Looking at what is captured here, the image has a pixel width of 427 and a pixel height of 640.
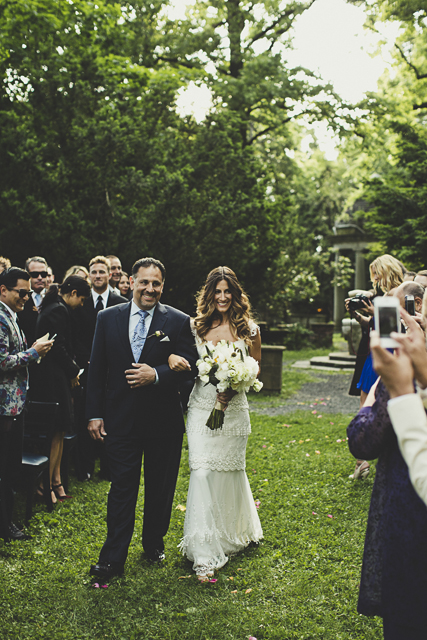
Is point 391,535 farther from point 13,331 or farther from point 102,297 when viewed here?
point 102,297

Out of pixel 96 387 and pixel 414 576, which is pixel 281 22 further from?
pixel 414 576

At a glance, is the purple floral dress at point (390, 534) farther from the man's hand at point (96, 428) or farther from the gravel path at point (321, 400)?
the gravel path at point (321, 400)

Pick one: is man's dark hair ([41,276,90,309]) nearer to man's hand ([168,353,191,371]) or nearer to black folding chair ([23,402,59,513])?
black folding chair ([23,402,59,513])

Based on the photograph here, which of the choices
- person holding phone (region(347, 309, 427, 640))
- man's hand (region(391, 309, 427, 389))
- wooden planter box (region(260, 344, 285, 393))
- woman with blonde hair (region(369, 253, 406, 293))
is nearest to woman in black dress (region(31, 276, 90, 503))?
woman with blonde hair (region(369, 253, 406, 293))

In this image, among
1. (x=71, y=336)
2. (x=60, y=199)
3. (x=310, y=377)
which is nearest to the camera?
(x=71, y=336)

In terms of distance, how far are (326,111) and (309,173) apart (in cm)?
Answer: 1542

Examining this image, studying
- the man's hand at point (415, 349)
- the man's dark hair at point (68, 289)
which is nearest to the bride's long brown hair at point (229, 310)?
the man's dark hair at point (68, 289)

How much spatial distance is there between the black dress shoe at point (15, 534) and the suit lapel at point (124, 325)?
2033 millimetres

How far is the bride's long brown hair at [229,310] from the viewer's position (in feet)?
16.1

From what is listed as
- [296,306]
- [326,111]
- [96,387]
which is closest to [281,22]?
[326,111]

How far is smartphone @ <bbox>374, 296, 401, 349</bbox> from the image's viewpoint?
167 cm

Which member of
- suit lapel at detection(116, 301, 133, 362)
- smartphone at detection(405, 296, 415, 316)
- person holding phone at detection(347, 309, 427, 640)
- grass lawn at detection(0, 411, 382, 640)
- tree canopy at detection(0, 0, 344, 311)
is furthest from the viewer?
tree canopy at detection(0, 0, 344, 311)

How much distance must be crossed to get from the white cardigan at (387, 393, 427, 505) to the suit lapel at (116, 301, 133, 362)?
2.91 m

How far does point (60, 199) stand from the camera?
36.6 feet
